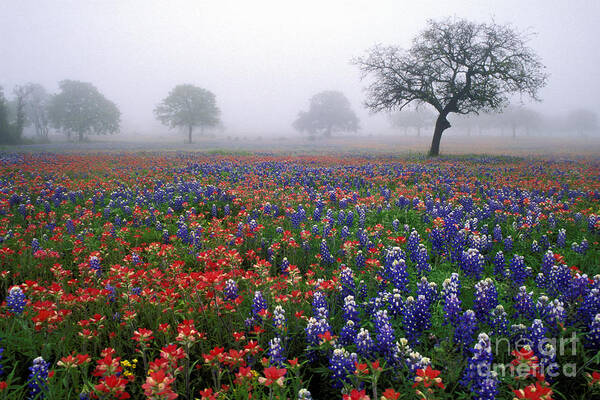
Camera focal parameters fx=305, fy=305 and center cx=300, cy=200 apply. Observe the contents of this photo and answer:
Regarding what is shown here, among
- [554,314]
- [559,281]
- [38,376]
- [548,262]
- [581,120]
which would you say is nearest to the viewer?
[38,376]

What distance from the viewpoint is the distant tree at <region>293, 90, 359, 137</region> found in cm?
8412

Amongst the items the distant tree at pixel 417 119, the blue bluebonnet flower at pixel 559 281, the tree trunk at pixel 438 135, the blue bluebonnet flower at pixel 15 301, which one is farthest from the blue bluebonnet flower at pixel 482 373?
the distant tree at pixel 417 119

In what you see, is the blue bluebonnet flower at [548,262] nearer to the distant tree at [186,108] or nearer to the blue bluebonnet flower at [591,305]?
the blue bluebonnet flower at [591,305]

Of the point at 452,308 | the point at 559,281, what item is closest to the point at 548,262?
the point at 559,281

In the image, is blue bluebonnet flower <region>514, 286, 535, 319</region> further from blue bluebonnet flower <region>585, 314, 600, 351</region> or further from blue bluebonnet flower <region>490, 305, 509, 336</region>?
blue bluebonnet flower <region>585, 314, 600, 351</region>

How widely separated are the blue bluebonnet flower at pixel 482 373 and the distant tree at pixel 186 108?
63.9 meters

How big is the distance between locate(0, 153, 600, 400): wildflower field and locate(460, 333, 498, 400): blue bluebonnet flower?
11mm

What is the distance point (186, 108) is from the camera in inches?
2432

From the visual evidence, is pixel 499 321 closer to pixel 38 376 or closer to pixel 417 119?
pixel 38 376

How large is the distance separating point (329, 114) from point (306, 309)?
84.5 m

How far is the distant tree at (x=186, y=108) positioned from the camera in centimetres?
6091

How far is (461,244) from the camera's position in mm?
4684

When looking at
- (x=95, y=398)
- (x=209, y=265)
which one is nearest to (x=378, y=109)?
(x=209, y=265)

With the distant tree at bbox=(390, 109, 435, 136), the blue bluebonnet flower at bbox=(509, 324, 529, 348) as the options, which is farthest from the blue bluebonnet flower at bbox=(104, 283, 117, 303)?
the distant tree at bbox=(390, 109, 435, 136)
